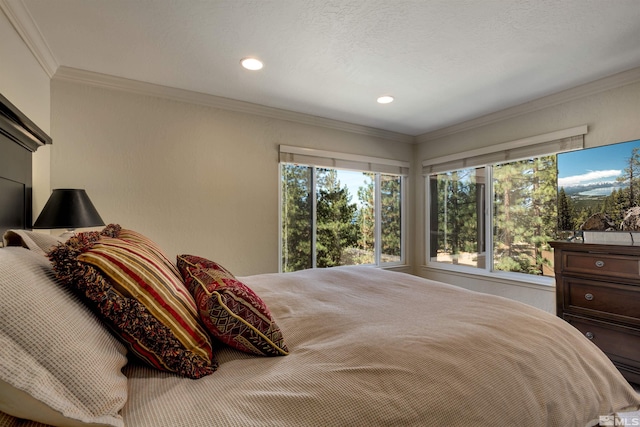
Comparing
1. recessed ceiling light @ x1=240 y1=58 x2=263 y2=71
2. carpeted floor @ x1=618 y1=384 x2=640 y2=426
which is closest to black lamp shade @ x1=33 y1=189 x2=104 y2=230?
recessed ceiling light @ x1=240 y1=58 x2=263 y2=71

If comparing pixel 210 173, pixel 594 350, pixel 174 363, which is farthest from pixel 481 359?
pixel 210 173

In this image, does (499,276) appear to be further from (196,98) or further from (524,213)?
(196,98)

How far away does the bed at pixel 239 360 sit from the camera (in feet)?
1.93

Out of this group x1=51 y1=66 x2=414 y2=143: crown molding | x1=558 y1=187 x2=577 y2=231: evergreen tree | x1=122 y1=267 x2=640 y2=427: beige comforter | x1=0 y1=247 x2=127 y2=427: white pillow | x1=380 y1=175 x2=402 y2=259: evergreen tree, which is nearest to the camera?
x1=0 y1=247 x2=127 y2=427: white pillow

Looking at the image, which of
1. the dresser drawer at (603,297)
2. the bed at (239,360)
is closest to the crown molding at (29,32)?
the bed at (239,360)

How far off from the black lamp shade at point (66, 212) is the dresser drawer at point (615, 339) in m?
3.77

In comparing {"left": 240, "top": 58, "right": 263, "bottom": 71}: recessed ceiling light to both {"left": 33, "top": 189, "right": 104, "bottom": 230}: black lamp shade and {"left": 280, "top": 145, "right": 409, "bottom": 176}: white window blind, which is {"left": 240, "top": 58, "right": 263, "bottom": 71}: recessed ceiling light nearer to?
{"left": 280, "top": 145, "right": 409, "bottom": 176}: white window blind

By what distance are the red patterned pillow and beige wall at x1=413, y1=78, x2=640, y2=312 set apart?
3.19 metres

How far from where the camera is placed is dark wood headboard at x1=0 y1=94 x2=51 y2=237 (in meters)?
1.48

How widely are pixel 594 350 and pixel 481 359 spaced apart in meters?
0.69

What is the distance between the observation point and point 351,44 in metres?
2.09

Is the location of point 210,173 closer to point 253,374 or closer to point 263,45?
point 263,45

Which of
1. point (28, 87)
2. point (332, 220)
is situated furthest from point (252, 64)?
point (332, 220)

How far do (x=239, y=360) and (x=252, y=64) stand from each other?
2.19 meters
